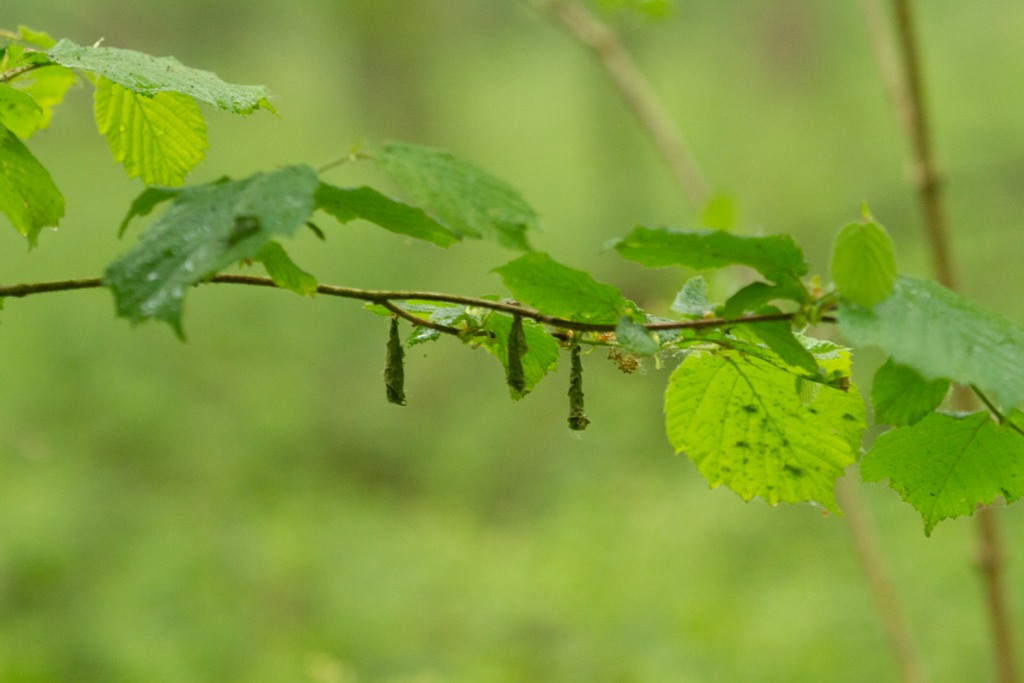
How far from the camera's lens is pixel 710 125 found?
9.16 metres

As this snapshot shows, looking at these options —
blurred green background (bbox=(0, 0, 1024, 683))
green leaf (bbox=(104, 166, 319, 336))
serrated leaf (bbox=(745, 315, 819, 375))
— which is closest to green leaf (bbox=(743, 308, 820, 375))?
serrated leaf (bbox=(745, 315, 819, 375))

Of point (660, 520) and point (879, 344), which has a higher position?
point (660, 520)

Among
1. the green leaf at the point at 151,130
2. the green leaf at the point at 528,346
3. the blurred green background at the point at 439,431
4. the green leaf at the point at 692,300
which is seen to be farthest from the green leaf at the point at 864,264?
the blurred green background at the point at 439,431

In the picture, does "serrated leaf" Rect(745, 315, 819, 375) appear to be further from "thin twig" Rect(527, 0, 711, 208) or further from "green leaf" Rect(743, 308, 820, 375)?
"thin twig" Rect(527, 0, 711, 208)

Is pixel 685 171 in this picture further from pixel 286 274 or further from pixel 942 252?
pixel 286 274

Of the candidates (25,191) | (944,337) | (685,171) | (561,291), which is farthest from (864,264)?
(685,171)

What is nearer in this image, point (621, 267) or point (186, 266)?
point (186, 266)

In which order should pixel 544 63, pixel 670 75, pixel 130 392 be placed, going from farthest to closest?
pixel 544 63 → pixel 670 75 → pixel 130 392

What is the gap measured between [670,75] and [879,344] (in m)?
10.5

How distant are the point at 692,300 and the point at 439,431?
5270 mm

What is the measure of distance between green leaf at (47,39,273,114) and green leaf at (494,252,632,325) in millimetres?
201

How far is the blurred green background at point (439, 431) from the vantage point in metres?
3.70

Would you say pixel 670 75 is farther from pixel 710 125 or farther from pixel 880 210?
pixel 880 210

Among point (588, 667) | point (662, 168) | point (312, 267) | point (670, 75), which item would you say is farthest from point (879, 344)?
point (670, 75)
